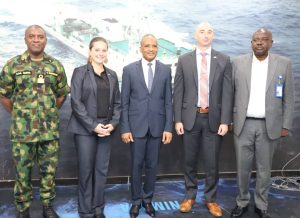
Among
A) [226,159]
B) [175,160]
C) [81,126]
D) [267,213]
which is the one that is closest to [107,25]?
[81,126]

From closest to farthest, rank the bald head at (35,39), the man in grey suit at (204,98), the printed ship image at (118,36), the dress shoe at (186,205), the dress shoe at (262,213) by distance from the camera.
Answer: the bald head at (35,39)
the man in grey suit at (204,98)
the dress shoe at (262,213)
the dress shoe at (186,205)
the printed ship image at (118,36)

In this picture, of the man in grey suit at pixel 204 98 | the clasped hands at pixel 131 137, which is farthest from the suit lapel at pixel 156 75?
the clasped hands at pixel 131 137

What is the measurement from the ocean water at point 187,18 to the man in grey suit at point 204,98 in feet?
3.09

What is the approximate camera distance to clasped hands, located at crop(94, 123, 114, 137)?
2.87 m

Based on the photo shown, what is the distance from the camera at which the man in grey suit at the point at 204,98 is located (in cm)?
309

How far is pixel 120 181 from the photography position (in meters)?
4.11

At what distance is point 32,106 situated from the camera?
2887mm

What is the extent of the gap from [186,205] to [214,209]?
26 centimetres

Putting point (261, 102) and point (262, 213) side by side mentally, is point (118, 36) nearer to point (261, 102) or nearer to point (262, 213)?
point (261, 102)

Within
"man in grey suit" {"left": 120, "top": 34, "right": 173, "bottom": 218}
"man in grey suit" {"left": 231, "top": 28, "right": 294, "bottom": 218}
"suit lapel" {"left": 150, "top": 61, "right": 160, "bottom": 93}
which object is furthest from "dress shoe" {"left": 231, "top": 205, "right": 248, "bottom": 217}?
"suit lapel" {"left": 150, "top": 61, "right": 160, "bottom": 93}

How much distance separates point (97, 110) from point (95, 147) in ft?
1.05

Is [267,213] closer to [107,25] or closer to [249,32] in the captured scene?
[249,32]

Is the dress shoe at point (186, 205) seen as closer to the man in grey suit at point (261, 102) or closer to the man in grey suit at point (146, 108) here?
the man in grey suit at point (146, 108)

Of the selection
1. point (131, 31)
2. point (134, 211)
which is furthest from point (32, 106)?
point (131, 31)
